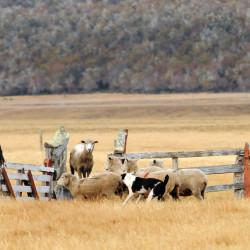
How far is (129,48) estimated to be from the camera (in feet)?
517

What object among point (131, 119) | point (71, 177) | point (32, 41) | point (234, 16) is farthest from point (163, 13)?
point (71, 177)

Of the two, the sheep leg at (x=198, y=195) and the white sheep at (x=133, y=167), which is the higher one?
the white sheep at (x=133, y=167)

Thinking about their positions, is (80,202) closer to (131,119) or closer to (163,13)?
(131,119)

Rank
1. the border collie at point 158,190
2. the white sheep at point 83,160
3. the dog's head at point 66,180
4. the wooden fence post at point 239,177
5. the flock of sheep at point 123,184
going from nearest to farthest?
1. the border collie at point 158,190
2. the flock of sheep at point 123,184
3. the dog's head at point 66,180
4. the wooden fence post at point 239,177
5. the white sheep at point 83,160

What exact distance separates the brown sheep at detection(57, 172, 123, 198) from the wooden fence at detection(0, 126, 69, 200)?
0.36 meters

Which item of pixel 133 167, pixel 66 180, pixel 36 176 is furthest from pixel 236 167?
pixel 36 176

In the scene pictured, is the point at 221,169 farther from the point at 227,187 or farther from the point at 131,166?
the point at 131,166

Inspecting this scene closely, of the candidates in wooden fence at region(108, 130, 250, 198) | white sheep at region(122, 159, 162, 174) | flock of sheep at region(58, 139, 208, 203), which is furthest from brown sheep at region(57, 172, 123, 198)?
wooden fence at region(108, 130, 250, 198)

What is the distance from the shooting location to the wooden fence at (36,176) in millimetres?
13938

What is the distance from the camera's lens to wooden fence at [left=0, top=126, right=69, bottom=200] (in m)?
13.9

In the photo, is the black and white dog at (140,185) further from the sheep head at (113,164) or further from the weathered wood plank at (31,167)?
the sheep head at (113,164)

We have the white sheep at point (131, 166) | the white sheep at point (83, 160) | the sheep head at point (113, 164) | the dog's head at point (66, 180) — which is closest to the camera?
the dog's head at point (66, 180)

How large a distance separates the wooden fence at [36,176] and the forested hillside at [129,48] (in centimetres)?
11849

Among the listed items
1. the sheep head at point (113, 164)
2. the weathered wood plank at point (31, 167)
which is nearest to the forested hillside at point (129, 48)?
the sheep head at point (113, 164)
